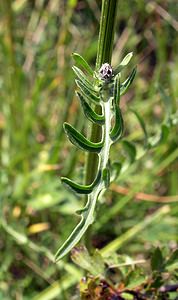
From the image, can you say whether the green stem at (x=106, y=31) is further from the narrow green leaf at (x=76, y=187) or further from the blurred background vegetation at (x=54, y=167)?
the blurred background vegetation at (x=54, y=167)

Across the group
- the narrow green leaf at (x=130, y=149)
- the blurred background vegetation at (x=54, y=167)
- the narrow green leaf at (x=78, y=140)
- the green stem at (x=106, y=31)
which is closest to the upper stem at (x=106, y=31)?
the green stem at (x=106, y=31)

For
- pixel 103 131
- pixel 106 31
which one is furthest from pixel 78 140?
pixel 106 31

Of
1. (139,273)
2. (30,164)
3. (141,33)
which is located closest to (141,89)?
(141,33)

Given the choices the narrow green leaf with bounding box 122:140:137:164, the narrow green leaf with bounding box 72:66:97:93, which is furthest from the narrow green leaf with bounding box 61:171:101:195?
the narrow green leaf with bounding box 122:140:137:164

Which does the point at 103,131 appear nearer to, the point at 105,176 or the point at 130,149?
the point at 105,176

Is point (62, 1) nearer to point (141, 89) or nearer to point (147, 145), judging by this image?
point (141, 89)

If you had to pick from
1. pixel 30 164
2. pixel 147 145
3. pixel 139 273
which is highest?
pixel 30 164

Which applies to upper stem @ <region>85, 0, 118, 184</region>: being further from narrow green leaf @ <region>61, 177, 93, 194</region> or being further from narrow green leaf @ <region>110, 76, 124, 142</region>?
narrow green leaf @ <region>61, 177, 93, 194</region>
